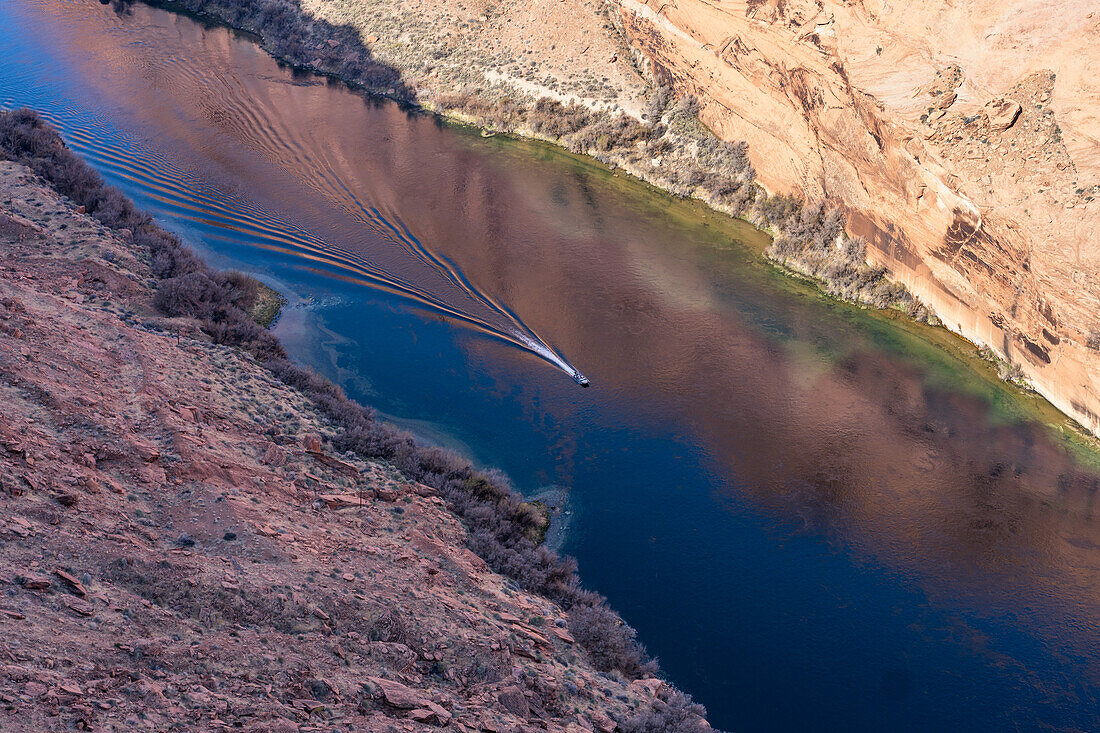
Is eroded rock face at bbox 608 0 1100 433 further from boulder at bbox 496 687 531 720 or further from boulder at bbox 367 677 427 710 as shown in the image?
boulder at bbox 367 677 427 710

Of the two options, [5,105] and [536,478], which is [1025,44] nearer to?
[536,478]

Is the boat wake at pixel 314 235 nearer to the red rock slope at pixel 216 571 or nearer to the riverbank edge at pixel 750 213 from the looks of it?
the red rock slope at pixel 216 571

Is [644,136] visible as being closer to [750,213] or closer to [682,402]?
[750,213]

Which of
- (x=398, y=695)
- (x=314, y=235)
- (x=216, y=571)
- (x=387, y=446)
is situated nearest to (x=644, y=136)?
(x=314, y=235)

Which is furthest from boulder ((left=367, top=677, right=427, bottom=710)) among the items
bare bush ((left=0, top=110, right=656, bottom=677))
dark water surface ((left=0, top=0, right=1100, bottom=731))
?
dark water surface ((left=0, top=0, right=1100, bottom=731))

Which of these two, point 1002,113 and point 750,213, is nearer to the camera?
point 1002,113

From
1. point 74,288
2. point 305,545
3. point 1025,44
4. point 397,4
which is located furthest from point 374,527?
point 397,4
